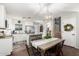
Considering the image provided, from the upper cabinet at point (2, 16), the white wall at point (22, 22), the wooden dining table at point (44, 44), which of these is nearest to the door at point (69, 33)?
the wooden dining table at point (44, 44)

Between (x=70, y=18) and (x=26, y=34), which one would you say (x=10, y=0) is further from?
(x=70, y=18)

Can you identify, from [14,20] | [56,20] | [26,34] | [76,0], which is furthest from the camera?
[56,20]

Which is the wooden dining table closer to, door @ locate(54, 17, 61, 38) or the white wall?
door @ locate(54, 17, 61, 38)

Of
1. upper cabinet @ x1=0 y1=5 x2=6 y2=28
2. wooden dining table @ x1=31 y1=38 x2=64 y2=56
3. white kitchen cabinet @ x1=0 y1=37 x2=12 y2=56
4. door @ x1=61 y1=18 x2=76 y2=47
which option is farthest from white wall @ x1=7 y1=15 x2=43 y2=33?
door @ x1=61 y1=18 x2=76 y2=47

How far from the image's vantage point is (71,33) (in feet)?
8.25

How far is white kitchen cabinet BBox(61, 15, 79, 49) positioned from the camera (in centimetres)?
230

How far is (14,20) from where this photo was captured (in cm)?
202

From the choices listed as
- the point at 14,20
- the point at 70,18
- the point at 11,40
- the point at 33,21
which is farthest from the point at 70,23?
the point at 11,40

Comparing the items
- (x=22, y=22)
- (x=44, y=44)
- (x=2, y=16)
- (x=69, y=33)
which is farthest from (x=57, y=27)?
(x=2, y=16)

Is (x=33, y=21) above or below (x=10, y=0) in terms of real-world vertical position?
below

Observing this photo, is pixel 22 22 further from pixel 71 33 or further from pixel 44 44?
pixel 71 33

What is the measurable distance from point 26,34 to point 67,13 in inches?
41.9

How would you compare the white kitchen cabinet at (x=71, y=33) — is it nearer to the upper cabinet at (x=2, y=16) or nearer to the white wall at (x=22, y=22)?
the white wall at (x=22, y=22)

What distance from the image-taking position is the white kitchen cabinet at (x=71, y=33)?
2.30 metres
